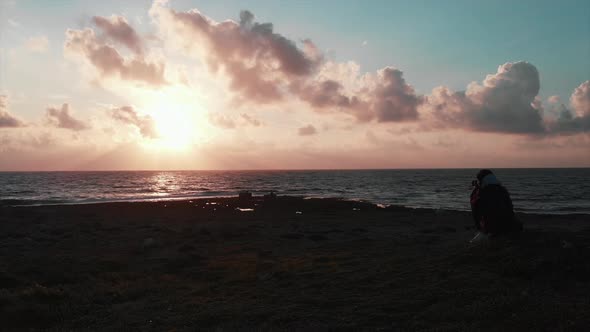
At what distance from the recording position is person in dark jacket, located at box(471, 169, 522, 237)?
12625 millimetres

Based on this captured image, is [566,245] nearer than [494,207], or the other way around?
[566,245]

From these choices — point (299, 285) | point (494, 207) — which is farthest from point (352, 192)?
point (299, 285)

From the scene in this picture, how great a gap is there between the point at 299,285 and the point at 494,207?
21.6 feet

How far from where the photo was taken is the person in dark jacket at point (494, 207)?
12625 mm

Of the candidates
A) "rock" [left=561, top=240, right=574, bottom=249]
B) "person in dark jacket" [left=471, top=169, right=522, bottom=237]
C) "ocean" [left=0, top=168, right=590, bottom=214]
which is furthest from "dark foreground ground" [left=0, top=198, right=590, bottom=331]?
"ocean" [left=0, top=168, right=590, bottom=214]

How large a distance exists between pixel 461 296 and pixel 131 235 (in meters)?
19.2

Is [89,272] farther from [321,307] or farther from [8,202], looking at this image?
[8,202]

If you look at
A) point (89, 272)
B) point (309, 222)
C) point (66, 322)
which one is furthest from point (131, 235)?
point (66, 322)

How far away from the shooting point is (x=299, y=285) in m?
11.2

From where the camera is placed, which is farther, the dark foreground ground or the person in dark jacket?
the person in dark jacket

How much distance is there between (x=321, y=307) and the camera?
9.23 meters

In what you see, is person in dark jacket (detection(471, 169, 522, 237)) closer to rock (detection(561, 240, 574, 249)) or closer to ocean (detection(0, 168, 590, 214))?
rock (detection(561, 240, 574, 249))

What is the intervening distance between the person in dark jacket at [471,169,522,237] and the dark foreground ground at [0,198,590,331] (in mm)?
616

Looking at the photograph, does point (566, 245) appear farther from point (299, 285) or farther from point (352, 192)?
point (352, 192)
